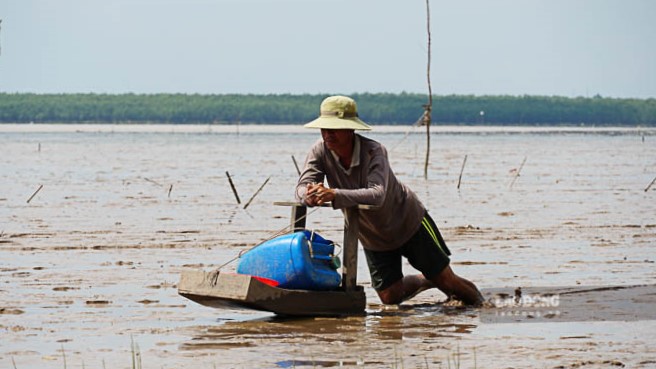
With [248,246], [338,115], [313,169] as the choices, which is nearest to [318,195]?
[313,169]

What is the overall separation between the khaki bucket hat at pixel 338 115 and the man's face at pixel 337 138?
51 mm

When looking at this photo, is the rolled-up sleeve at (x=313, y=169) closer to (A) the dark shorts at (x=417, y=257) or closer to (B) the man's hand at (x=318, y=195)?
(B) the man's hand at (x=318, y=195)

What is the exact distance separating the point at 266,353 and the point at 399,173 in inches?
976

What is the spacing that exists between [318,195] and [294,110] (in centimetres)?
13110

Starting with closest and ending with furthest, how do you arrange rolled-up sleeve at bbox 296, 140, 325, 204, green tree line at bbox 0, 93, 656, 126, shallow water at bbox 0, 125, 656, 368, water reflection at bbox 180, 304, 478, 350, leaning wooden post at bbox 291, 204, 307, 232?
shallow water at bbox 0, 125, 656, 368, water reflection at bbox 180, 304, 478, 350, rolled-up sleeve at bbox 296, 140, 325, 204, leaning wooden post at bbox 291, 204, 307, 232, green tree line at bbox 0, 93, 656, 126

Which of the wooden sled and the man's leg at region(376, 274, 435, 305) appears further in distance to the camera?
the man's leg at region(376, 274, 435, 305)

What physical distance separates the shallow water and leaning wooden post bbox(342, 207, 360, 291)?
0.27 metres

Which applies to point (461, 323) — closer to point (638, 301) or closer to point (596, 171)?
point (638, 301)

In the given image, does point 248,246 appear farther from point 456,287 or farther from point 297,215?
point 297,215

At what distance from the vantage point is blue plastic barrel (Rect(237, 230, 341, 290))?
27.0 feet

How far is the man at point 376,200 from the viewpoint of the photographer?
795 cm

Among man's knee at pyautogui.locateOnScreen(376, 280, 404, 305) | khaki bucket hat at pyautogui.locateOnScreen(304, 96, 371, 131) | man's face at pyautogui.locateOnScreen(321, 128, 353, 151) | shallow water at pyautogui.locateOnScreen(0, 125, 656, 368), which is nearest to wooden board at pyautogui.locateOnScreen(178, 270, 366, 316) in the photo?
shallow water at pyautogui.locateOnScreen(0, 125, 656, 368)

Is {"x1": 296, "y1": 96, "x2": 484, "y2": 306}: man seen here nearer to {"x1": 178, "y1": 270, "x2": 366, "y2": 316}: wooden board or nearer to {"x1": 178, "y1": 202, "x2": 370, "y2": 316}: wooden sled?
{"x1": 178, "y1": 202, "x2": 370, "y2": 316}: wooden sled

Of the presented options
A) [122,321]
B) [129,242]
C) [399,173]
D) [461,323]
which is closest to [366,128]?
[461,323]
